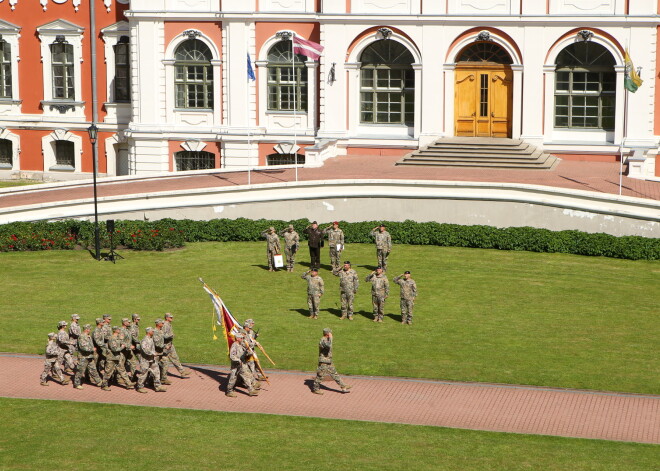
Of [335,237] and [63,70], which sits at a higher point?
[63,70]

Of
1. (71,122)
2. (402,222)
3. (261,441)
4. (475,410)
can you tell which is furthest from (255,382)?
(71,122)

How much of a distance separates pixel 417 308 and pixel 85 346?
9.19 metres

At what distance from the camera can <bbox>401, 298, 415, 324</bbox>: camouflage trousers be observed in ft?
96.3

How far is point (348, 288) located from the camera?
29641mm

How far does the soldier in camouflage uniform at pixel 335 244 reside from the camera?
34.0 meters

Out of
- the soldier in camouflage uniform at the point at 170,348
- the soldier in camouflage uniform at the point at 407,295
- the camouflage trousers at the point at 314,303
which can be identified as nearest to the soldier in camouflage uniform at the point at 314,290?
the camouflage trousers at the point at 314,303

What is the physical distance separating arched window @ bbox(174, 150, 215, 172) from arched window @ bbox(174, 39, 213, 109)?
1961 millimetres

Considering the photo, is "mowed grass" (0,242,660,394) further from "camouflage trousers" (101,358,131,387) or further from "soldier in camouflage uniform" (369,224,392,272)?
"camouflage trousers" (101,358,131,387)

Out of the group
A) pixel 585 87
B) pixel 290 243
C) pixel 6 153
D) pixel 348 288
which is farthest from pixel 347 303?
pixel 6 153

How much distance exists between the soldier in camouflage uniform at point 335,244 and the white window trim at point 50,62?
886 inches

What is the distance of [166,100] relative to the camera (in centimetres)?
5034

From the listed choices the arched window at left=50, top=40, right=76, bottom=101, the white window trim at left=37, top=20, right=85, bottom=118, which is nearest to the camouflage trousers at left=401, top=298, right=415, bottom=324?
the white window trim at left=37, top=20, right=85, bottom=118

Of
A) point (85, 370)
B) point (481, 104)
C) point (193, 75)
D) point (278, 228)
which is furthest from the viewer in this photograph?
point (193, 75)

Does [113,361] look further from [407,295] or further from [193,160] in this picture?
[193,160]
